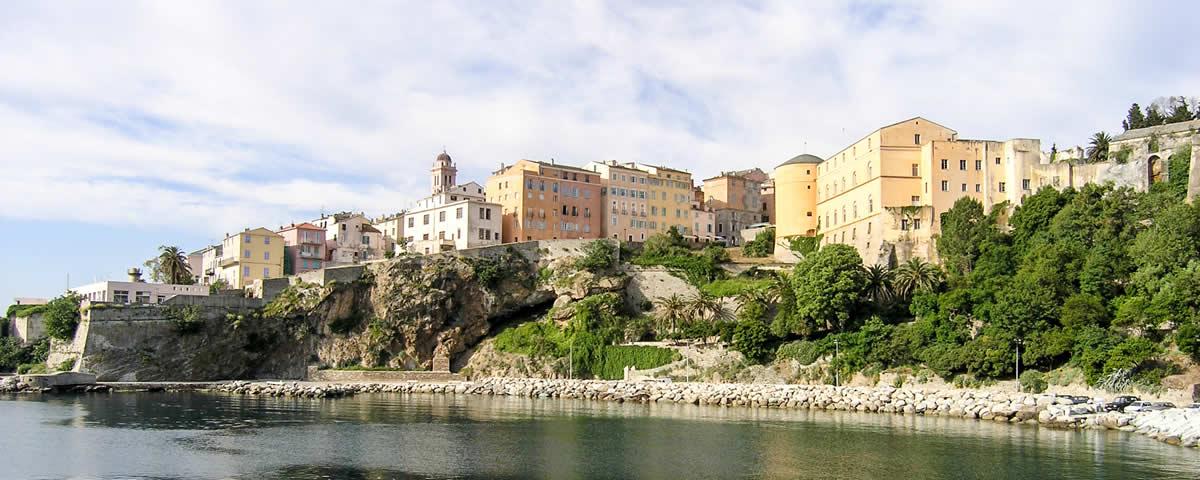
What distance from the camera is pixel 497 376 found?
193 ft

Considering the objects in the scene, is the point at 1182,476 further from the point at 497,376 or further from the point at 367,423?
the point at 497,376

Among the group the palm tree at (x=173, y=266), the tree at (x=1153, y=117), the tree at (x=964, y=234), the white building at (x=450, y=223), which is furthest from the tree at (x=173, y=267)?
the tree at (x=1153, y=117)

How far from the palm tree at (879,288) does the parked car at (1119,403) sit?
14771mm

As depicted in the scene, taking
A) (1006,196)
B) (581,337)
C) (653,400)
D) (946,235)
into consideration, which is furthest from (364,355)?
(1006,196)

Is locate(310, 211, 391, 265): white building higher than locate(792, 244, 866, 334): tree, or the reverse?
locate(310, 211, 391, 265): white building

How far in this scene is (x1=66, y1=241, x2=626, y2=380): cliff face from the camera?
58.4m

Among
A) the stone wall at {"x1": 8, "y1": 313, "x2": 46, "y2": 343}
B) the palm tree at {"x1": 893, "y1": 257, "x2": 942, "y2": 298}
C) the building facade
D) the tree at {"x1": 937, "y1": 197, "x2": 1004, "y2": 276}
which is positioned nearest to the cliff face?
the stone wall at {"x1": 8, "y1": 313, "x2": 46, "y2": 343}

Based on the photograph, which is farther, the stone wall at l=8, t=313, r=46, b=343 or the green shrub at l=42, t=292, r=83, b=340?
the stone wall at l=8, t=313, r=46, b=343

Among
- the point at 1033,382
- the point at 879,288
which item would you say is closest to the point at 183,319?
the point at 879,288

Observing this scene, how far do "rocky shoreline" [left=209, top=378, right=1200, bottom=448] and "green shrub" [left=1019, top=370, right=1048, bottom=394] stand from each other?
29.6 inches

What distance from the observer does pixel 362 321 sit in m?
62.1

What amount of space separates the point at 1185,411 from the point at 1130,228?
16.0 meters

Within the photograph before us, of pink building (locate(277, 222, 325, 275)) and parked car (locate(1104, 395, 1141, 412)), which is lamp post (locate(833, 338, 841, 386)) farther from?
pink building (locate(277, 222, 325, 275))

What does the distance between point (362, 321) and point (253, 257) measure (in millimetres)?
18237
